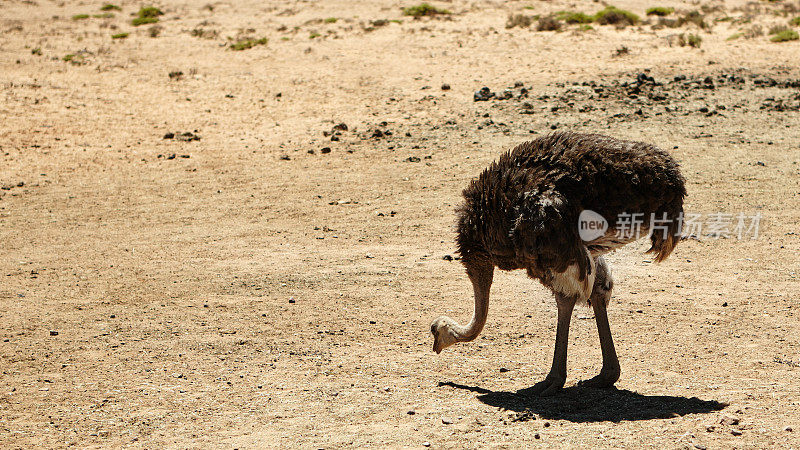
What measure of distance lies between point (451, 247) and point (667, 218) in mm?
3531

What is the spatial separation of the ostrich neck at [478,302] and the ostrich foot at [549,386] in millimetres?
557

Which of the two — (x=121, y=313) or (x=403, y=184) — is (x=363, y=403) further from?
(x=403, y=184)

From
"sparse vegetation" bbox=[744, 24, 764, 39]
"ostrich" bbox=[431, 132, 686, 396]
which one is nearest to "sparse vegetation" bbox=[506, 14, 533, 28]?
"sparse vegetation" bbox=[744, 24, 764, 39]

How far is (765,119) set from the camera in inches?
502

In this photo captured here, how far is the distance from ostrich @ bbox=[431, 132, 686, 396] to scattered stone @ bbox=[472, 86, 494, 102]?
8.47 m

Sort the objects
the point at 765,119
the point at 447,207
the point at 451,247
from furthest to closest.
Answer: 1. the point at 765,119
2. the point at 447,207
3. the point at 451,247

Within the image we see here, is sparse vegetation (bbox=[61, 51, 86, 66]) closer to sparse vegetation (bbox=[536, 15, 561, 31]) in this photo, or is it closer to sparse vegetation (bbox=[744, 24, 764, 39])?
sparse vegetation (bbox=[536, 15, 561, 31])

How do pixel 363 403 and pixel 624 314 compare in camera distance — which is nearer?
pixel 363 403

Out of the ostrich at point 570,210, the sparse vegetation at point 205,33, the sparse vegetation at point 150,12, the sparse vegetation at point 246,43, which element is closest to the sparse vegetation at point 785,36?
the sparse vegetation at point 246,43

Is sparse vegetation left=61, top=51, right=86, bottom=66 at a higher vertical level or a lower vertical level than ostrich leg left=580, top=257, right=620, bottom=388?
higher

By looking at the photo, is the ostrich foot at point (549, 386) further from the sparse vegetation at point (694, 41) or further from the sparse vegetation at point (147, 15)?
the sparse vegetation at point (147, 15)

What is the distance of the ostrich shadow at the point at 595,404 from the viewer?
5324 mm

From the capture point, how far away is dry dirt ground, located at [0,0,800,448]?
5.58 m

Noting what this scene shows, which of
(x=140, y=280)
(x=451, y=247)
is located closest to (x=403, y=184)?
(x=451, y=247)
